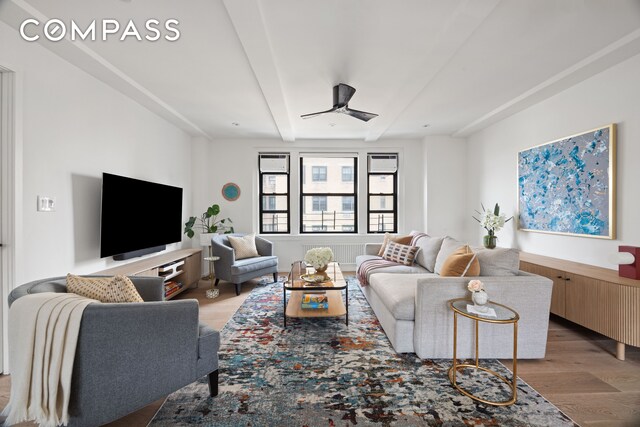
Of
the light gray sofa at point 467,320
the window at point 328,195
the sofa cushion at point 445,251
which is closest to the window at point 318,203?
the window at point 328,195

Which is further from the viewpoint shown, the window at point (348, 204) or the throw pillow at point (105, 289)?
the window at point (348, 204)

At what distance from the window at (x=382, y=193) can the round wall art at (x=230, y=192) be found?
2646 mm

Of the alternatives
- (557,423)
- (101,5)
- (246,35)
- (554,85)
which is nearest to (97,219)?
(101,5)

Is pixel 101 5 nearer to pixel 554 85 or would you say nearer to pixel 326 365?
pixel 326 365

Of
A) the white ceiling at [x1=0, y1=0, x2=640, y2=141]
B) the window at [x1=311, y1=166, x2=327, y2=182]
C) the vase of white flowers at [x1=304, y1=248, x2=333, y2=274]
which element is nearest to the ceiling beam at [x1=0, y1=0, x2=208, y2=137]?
the white ceiling at [x1=0, y1=0, x2=640, y2=141]

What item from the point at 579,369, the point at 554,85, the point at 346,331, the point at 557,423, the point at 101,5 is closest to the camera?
the point at 557,423

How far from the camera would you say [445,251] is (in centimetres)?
329

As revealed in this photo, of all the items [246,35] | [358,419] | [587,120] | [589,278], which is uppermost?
[246,35]

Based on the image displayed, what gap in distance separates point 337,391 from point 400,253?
2352 mm

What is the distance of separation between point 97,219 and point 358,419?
3089mm

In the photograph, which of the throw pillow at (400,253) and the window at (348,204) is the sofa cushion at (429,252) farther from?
the window at (348,204)

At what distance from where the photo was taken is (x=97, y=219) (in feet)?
9.50

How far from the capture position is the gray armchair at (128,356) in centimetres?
135

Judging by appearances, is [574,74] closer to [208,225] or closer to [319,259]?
[319,259]
